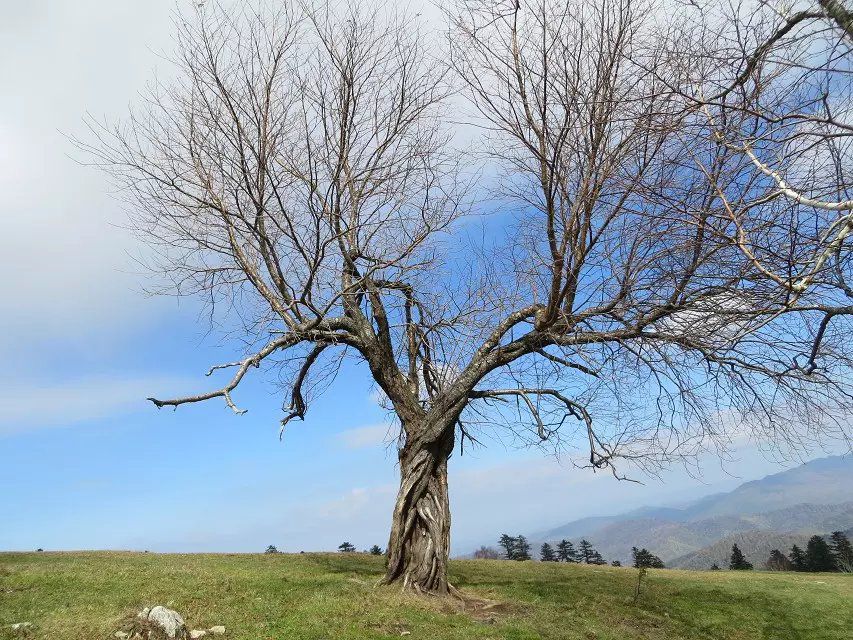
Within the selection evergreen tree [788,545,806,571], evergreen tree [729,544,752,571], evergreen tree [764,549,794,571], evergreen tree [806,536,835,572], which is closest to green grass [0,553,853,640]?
evergreen tree [729,544,752,571]

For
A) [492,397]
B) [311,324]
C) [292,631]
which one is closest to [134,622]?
[292,631]

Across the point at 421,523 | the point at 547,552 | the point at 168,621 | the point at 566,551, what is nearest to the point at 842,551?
the point at 566,551

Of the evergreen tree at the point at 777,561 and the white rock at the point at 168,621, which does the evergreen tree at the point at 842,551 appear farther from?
the white rock at the point at 168,621

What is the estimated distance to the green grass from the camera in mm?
9289

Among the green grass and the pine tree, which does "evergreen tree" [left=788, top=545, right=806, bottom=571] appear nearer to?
the pine tree

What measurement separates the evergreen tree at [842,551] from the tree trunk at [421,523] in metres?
25.0

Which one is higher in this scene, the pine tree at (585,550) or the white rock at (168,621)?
the pine tree at (585,550)

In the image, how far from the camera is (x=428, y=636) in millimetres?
9055

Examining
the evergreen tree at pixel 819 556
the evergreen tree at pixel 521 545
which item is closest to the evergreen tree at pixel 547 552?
the evergreen tree at pixel 521 545

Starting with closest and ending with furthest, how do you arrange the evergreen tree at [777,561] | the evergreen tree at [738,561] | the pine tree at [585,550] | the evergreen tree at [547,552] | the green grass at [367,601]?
the green grass at [367,601]
the evergreen tree at [547,552]
the pine tree at [585,550]
the evergreen tree at [738,561]
the evergreen tree at [777,561]

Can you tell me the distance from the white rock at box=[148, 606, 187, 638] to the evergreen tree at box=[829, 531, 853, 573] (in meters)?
30.0

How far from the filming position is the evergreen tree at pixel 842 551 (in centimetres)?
2781

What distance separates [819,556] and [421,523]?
26.5m

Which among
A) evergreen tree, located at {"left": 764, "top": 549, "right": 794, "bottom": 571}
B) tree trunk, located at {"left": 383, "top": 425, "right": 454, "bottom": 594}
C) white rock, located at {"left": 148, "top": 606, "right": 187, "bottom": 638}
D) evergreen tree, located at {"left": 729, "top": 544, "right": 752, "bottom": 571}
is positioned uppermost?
evergreen tree, located at {"left": 764, "top": 549, "right": 794, "bottom": 571}
